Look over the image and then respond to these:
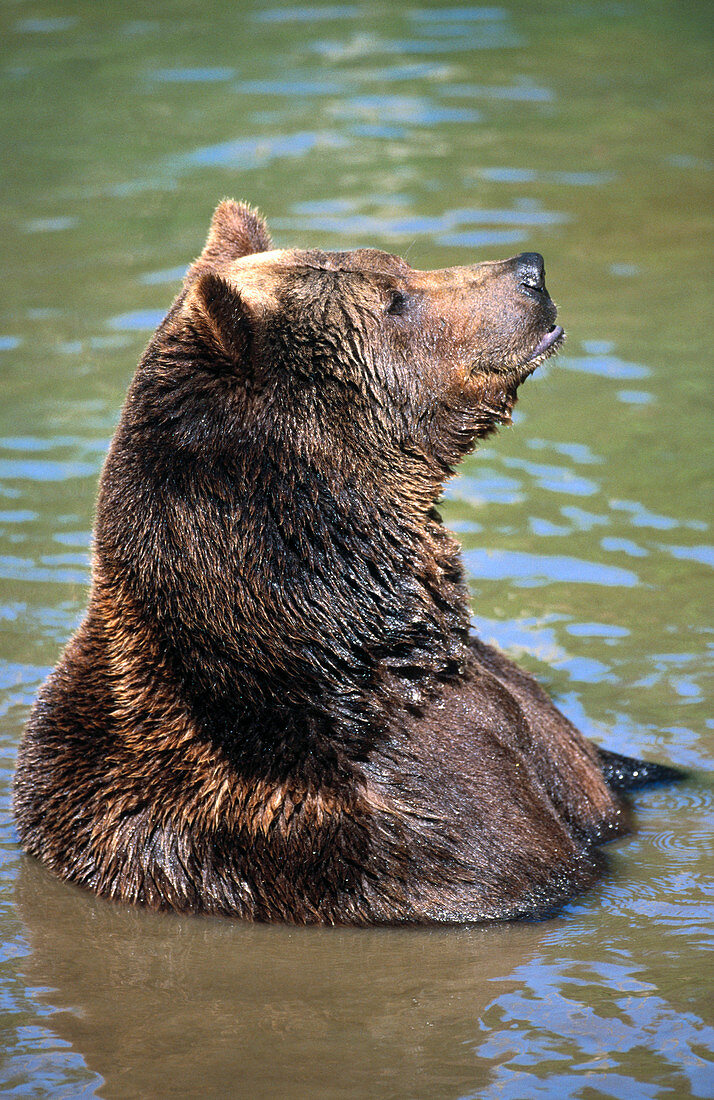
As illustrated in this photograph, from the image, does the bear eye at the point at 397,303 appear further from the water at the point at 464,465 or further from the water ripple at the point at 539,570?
the water ripple at the point at 539,570

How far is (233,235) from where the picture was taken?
237 inches

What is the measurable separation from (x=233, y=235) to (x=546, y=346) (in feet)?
4.33

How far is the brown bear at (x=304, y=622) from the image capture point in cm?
514

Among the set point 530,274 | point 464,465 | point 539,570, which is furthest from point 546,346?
point 464,465

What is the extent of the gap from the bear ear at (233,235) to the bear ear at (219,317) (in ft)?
2.96

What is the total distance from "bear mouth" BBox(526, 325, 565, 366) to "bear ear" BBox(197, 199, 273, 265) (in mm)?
1199

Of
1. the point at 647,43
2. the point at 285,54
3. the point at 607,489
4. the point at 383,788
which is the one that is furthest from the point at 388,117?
the point at 383,788

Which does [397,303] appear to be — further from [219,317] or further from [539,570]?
[539,570]

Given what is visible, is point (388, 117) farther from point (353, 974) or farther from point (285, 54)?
point (353, 974)

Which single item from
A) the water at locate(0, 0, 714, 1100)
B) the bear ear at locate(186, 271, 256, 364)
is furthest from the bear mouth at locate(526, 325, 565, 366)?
the water at locate(0, 0, 714, 1100)

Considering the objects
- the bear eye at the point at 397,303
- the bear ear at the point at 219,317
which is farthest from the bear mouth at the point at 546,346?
the bear ear at the point at 219,317

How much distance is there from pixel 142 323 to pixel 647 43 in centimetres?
978

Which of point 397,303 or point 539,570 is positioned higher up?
point 397,303

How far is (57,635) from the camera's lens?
319 inches
